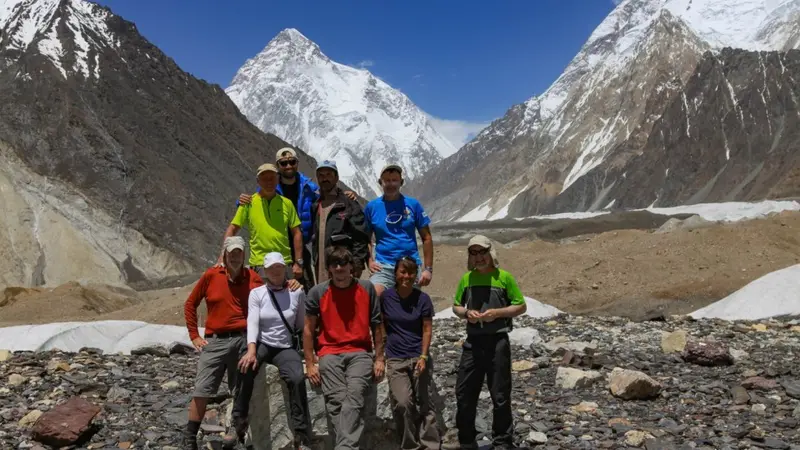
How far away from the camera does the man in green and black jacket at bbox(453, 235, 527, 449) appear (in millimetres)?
6598

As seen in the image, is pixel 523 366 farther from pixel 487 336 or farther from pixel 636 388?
pixel 487 336

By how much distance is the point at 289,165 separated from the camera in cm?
746

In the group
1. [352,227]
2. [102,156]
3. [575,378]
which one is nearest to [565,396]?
[575,378]

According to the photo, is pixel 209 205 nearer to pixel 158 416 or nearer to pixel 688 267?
pixel 688 267

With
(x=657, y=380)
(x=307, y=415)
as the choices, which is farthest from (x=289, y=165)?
(x=657, y=380)

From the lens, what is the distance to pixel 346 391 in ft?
19.7

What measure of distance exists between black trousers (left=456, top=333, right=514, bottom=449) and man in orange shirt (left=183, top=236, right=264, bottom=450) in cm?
211

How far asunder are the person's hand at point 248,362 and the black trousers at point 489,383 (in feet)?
6.49

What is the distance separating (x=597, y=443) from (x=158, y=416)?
493cm

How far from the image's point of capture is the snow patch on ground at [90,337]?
13.0 metres

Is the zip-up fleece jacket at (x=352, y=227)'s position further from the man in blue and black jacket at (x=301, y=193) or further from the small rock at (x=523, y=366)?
the small rock at (x=523, y=366)

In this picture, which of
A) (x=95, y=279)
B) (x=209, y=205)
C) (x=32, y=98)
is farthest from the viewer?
(x=209, y=205)

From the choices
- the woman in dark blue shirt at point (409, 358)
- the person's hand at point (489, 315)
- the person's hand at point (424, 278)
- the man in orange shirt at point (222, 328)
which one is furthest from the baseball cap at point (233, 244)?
the person's hand at point (489, 315)

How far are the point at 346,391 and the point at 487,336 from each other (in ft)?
4.96
